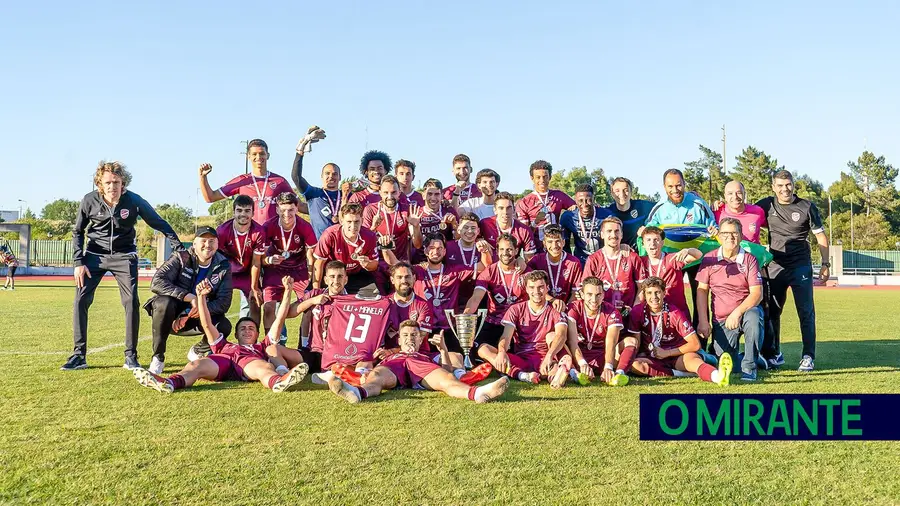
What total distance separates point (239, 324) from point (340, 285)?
963 mm

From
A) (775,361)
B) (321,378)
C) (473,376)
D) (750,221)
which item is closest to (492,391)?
(473,376)

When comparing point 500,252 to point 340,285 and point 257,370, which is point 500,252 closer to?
point 340,285

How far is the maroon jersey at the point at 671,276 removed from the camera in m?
6.89

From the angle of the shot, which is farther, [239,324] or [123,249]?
[123,249]

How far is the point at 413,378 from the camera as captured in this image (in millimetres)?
5770

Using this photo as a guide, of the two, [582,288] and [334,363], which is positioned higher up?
[582,288]

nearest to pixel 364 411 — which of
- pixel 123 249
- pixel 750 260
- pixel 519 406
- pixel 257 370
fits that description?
pixel 519 406

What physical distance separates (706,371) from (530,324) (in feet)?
5.14

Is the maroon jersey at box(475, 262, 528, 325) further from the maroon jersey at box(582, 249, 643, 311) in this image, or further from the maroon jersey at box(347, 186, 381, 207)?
the maroon jersey at box(347, 186, 381, 207)

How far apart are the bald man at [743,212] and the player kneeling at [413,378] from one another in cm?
342

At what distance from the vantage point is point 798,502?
3.03 meters

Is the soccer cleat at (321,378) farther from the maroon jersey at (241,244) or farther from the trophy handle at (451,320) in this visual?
the maroon jersey at (241,244)

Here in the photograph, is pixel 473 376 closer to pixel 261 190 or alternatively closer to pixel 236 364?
pixel 236 364

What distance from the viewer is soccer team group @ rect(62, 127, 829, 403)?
20.2 ft
